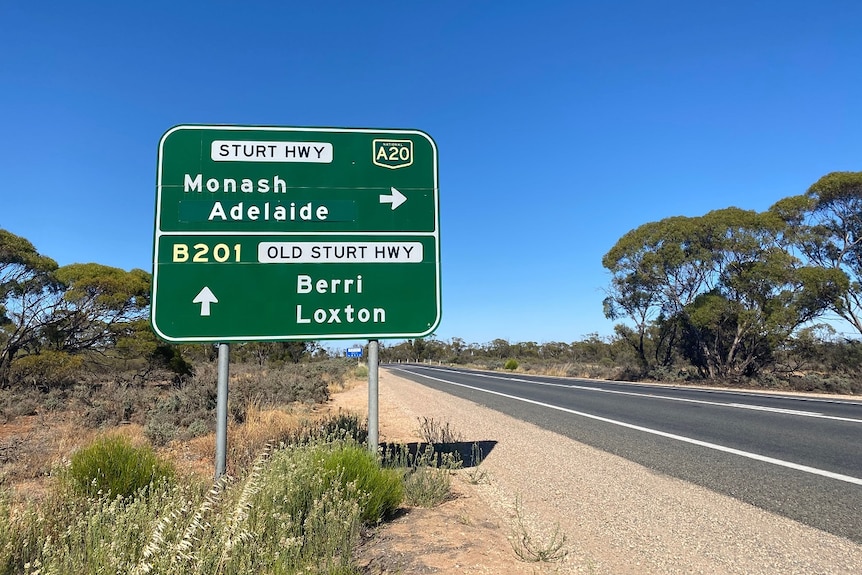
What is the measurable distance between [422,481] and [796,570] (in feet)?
10.2

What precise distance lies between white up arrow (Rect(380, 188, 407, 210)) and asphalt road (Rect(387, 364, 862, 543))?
4.92 metres

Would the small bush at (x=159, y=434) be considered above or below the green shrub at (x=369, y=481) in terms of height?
below

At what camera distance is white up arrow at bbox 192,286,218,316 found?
5.46 meters

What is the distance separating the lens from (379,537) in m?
4.02

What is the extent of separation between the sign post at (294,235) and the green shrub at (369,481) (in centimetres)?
150

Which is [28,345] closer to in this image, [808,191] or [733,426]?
[733,426]

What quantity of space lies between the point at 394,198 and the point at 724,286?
2985 cm

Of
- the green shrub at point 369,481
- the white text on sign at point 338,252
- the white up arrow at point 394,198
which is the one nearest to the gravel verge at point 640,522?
the green shrub at point 369,481

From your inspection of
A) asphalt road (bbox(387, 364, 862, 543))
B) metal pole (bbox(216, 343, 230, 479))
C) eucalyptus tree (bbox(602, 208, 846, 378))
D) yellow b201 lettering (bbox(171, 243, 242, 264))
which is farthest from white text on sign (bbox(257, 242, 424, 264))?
eucalyptus tree (bbox(602, 208, 846, 378))

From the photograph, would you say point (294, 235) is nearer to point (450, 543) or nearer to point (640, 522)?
point (450, 543)

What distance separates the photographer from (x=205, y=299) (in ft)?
18.0

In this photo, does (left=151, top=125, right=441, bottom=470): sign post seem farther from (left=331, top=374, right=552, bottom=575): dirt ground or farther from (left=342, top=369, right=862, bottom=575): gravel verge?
(left=342, top=369, right=862, bottom=575): gravel verge

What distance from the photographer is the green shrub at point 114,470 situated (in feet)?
14.0

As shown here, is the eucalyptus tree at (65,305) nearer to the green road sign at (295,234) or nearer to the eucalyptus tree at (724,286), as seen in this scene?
the green road sign at (295,234)
